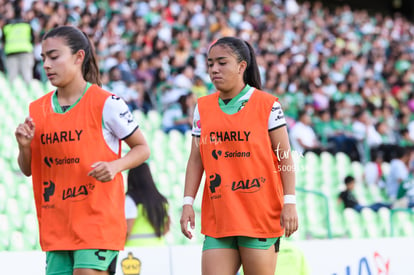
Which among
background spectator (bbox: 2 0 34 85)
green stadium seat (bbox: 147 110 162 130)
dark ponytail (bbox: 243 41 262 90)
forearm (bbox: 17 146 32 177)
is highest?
background spectator (bbox: 2 0 34 85)

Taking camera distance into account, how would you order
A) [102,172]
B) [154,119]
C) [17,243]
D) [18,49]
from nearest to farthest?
1. [102,172]
2. [17,243]
3. [18,49]
4. [154,119]

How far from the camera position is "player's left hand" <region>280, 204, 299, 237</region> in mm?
3842

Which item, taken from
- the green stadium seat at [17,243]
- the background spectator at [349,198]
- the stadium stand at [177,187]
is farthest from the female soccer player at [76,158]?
the background spectator at [349,198]

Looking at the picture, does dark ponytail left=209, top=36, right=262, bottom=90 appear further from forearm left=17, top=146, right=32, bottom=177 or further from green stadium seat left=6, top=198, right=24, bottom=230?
green stadium seat left=6, top=198, right=24, bottom=230

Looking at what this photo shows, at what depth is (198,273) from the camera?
5762 millimetres

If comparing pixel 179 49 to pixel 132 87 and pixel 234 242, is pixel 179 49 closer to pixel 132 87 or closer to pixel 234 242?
pixel 132 87

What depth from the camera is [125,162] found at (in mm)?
3453

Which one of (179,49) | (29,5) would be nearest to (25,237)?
(29,5)

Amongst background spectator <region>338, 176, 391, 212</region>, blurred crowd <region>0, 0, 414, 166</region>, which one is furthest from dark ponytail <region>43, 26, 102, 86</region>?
blurred crowd <region>0, 0, 414, 166</region>

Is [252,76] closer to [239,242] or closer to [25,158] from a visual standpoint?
[239,242]

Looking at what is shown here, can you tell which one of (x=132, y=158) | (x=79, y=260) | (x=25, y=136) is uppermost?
(x=25, y=136)

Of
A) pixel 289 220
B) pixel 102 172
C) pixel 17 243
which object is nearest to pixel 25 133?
pixel 102 172

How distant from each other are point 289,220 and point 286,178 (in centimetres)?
22

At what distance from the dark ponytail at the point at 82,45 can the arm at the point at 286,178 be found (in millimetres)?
957
